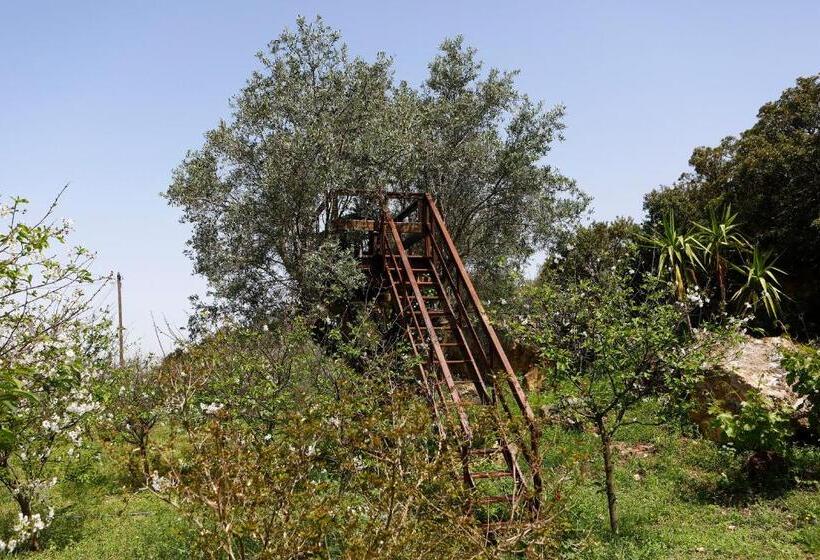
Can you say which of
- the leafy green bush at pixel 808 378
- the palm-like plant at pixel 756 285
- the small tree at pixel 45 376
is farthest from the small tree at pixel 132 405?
the palm-like plant at pixel 756 285

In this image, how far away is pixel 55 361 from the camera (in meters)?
7.56

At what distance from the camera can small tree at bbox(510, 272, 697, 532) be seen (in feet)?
25.9

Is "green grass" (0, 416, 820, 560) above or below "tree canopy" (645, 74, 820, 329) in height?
below

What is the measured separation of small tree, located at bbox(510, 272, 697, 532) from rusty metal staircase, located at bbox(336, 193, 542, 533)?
738 mm

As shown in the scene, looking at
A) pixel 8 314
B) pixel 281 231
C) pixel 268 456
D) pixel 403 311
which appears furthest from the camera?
pixel 281 231

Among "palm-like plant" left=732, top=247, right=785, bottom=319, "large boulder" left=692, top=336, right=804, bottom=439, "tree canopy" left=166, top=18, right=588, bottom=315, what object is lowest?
"large boulder" left=692, top=336, right=804, bottom=439

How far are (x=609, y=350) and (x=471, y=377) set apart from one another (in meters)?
2.66

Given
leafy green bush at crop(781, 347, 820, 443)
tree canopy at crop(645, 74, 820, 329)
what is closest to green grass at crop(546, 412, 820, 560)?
leafy green bush at crop(781, 347, 820, 443)

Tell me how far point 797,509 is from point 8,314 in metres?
8.93

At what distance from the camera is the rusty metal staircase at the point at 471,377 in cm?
650

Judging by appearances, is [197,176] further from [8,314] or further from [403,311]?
[8,314]

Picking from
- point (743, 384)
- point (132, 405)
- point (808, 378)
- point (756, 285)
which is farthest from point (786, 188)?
point (132, 405)

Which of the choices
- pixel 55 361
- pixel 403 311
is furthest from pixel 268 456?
pixel 403 311

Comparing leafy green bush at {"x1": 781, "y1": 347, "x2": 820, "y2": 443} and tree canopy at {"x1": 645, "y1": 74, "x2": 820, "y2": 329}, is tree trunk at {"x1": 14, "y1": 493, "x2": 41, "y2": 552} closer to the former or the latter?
leafy green bush at {"x1": 781, "y1": 347, "x2": 820, "y2": 443}
